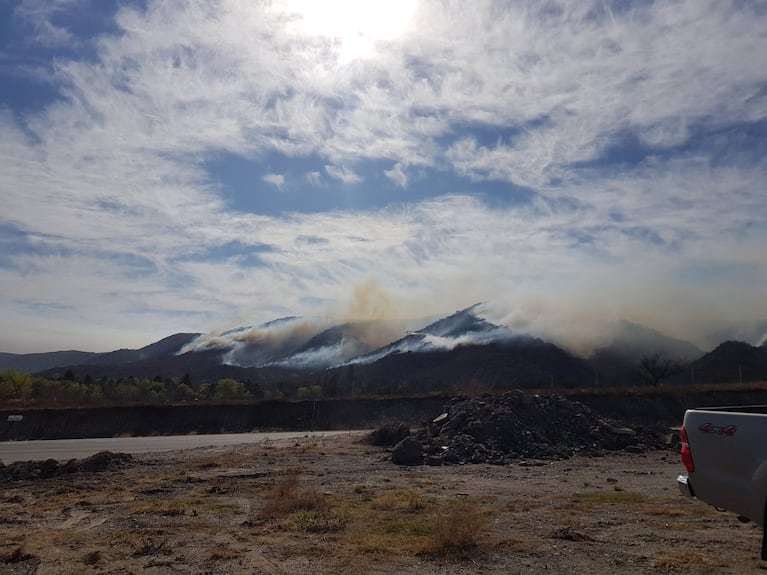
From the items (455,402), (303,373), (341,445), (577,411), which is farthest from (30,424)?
(303,373)

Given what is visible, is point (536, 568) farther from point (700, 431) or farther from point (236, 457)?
point (236, 457)

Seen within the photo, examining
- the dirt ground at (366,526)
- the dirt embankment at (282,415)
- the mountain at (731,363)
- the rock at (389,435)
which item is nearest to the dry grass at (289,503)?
the dirt ground at (366,526)

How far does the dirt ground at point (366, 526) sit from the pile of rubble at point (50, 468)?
0.97 metres

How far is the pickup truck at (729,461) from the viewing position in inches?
282

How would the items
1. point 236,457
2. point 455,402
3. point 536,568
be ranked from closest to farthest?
1. point 536,568
2. point 236,457
3. point 455,402

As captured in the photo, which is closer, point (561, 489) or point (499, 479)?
point (561, 489)

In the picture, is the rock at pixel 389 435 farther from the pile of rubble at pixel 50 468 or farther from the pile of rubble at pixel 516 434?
the pile of rubble at pixel 50 468

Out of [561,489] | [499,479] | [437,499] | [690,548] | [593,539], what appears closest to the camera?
[690,548]

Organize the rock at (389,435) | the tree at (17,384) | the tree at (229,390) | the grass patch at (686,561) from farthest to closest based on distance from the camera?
the tree at (229,390) → the tree at (17,384) → the rock at (389,435) → the grass patch at (686,561)

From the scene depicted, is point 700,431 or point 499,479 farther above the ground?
point 700,431

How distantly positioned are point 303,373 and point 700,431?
191758mm

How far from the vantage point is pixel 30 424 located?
5641cm

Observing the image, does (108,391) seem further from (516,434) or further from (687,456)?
(687,456)

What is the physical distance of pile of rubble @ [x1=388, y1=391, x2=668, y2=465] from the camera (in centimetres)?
2686
